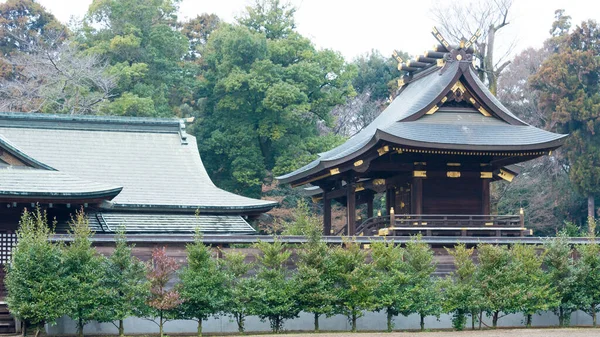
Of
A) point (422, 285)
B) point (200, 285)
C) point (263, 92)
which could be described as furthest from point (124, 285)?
point (263, 92)

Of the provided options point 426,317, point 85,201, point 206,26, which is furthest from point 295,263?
point 206,26

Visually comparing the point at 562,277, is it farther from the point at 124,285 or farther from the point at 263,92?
the point at 263,92

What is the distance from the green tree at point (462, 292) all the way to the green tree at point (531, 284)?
3.69 feet

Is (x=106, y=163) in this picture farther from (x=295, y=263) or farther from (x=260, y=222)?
(x=260, y=222)

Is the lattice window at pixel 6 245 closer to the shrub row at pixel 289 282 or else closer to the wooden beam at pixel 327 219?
the shrub row at pixel 289 282

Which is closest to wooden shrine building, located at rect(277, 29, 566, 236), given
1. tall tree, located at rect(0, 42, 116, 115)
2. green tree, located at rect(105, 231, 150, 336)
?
green tree, located at rect(105, 231, 150, 336)

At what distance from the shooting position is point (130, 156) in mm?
29141

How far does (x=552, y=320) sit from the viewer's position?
23.7 m

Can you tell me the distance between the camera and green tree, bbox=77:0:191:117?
154 feet

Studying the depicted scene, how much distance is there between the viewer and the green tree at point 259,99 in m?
45.2

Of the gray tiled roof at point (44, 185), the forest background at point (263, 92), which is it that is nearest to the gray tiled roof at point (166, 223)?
the gray tiled roof at point (44, 185)

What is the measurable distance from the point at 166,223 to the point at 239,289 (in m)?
6.28

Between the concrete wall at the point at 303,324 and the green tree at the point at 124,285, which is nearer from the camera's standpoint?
the green tree at the point at 124,285

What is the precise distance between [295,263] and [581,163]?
90.9 feet
